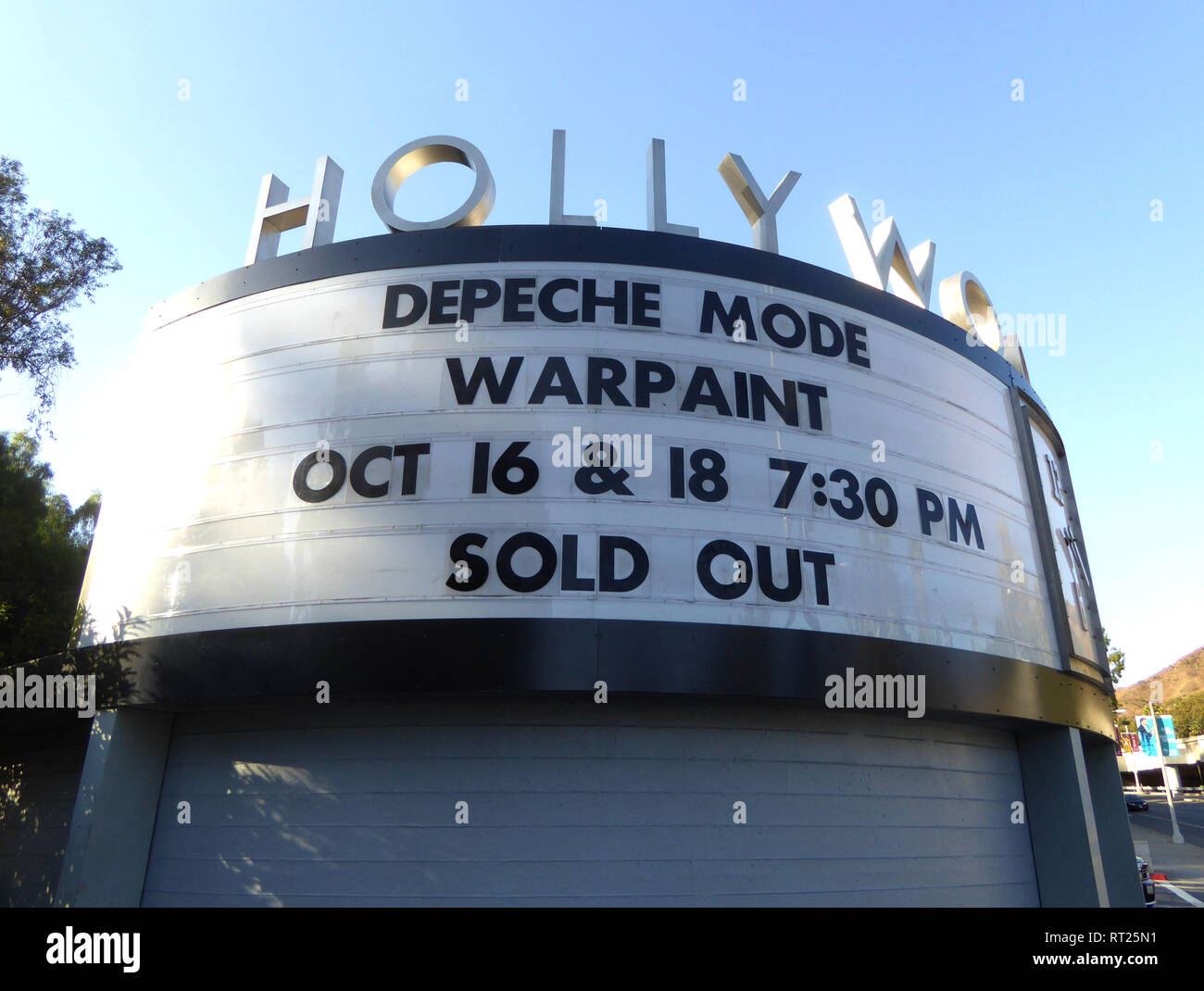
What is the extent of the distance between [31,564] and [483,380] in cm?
1772

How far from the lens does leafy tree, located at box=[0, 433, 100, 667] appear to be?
19219 mm

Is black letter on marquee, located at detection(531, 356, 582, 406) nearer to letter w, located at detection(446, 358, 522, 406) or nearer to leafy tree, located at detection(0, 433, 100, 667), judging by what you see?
letter w, located at detection(446, 358, 522, 406)

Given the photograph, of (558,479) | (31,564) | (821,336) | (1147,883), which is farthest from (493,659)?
(31,564)

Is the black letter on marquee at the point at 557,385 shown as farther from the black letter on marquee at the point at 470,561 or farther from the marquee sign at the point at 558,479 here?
the black letter on marquee at the point at 470,561

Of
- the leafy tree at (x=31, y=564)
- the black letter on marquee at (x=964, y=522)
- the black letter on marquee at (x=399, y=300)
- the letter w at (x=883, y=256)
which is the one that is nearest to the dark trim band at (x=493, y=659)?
the black letter on marquee at (x=964, y=522)

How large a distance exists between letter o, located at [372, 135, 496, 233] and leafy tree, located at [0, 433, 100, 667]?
1260 cm

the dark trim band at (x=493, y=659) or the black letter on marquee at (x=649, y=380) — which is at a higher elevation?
the black letter on marquee at (x=649, y=380)

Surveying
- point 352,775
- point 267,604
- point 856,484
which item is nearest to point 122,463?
point 267,604

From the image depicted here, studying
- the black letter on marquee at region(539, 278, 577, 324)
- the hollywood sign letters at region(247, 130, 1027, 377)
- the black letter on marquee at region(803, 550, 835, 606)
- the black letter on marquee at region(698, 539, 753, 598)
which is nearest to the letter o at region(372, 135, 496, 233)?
the hollywood sign letters at region(247, 130, 1027, 377)

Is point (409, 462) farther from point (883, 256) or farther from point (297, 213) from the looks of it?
point (883, 256)

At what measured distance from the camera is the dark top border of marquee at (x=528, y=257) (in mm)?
10562

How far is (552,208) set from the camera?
454 inches

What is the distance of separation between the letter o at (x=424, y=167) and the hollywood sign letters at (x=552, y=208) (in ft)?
0.04

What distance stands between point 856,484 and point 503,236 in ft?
19.1
